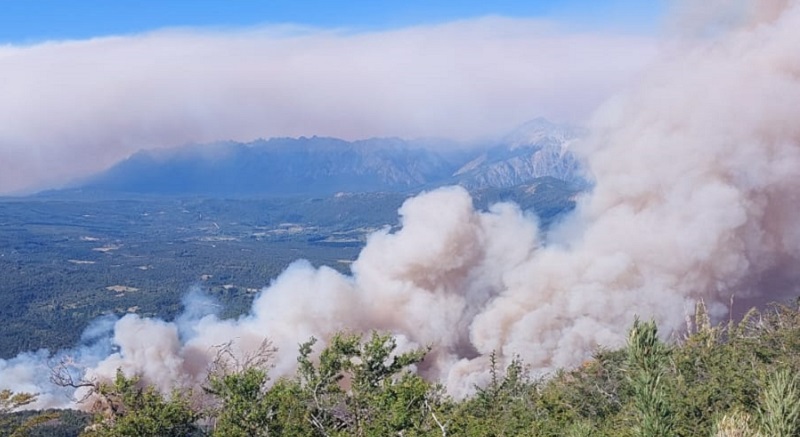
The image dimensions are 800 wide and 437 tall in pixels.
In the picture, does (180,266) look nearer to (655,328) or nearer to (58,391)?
(58,391)

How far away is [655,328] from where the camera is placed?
40.1ft

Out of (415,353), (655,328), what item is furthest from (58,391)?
(655,328)

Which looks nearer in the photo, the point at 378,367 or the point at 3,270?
the point at 378,367

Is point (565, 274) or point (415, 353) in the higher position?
point (415, 353)

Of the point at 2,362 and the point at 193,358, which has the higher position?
the point at 193,358

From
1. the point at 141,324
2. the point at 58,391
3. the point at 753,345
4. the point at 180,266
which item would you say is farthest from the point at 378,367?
the point at 180,266

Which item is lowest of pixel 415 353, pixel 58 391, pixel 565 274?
pixel 58 391

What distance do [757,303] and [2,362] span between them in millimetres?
83046

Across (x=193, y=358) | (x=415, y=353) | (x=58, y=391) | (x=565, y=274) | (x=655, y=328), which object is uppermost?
(x=655, y=328)

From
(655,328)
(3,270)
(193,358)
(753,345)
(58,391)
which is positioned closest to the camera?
(655,328)

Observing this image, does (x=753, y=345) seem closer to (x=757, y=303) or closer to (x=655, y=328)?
(x=757, y=303)

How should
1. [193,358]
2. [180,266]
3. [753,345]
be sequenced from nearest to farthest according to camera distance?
[753,345], [193,358], [180,266]

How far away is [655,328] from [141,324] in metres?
55.0

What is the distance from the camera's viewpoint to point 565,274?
169 feet
